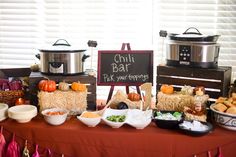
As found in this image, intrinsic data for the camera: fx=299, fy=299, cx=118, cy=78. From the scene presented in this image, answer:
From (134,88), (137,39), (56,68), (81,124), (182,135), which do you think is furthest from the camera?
(137,39)

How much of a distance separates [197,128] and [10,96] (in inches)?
43.6

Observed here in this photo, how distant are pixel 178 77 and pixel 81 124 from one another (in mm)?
626

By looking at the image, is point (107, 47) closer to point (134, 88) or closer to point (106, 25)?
point (106, 25)

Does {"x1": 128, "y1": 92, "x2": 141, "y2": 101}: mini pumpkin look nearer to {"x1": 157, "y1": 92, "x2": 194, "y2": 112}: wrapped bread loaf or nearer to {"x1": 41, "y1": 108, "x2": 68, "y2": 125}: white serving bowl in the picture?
{"x1": 157, "y1": 92, "x2": 194, "y2": 112}: wrapped bread loaf

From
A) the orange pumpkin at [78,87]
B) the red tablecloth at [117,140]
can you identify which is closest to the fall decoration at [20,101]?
the red tablecloth at [117,140]

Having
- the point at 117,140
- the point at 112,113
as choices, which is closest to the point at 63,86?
the point at 112,113

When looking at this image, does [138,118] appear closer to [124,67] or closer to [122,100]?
[122,100]

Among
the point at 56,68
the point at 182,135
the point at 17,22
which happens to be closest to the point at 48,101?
the point at 56,68

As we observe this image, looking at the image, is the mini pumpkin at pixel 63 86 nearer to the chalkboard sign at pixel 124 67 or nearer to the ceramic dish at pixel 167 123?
the chalkboard sign at pixel 124 67

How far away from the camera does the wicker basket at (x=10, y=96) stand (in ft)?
Answer: 5.91

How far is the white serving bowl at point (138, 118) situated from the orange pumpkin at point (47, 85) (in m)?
0.45

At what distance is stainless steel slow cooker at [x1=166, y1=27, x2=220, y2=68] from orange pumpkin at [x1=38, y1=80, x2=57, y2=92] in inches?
28.2

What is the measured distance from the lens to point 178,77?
69.3 inches

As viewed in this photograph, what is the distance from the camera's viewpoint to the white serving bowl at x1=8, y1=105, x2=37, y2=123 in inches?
62.9
